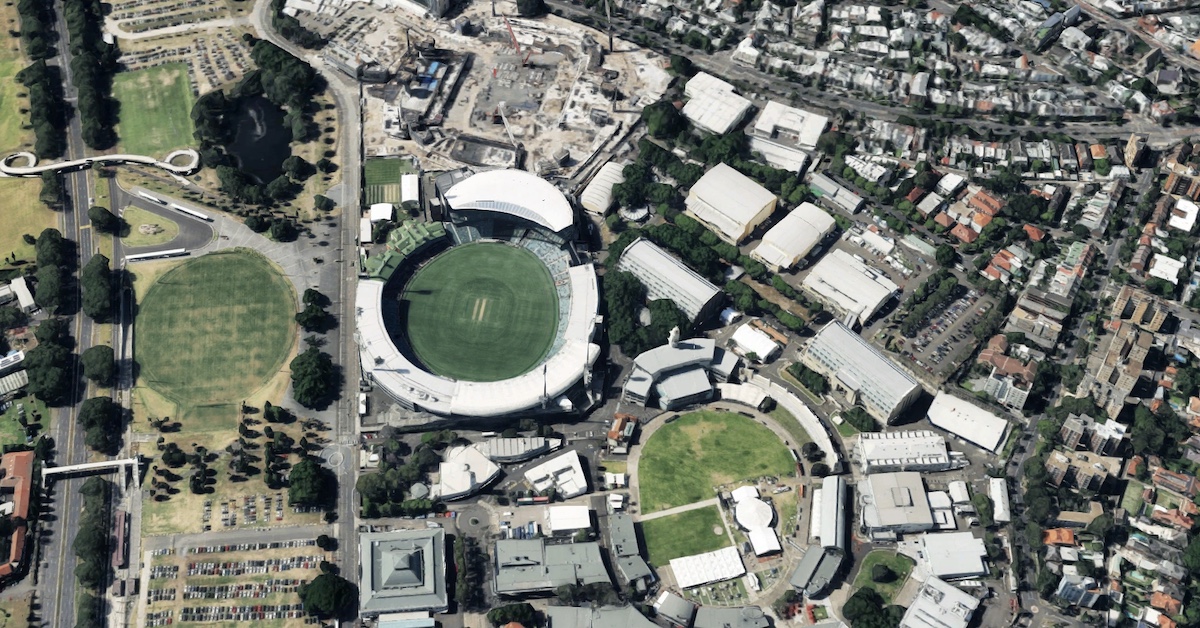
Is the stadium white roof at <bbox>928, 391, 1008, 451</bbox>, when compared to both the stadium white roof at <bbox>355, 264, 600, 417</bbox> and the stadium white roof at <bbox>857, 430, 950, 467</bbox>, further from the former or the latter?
the stadium white roof at <bbox>355, 264, 600, 417</bbox>

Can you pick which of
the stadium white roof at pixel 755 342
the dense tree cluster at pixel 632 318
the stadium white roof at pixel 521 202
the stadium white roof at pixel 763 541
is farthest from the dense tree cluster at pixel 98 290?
the stadium white roof at pixel 763 541

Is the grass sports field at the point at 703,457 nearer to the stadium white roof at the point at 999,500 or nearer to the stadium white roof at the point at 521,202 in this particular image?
the stadium white roof at the point at 999,500

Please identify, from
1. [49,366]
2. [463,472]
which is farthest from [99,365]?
[463,472]

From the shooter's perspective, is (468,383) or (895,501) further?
(468,383)

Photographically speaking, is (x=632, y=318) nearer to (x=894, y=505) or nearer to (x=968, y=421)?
(x=894, y=505)

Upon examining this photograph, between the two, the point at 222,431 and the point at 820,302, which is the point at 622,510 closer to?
the point at 820,302

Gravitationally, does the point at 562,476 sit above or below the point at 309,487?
below

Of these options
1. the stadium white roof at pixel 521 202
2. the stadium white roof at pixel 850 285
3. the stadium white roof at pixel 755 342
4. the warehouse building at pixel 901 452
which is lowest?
the warehouse building at pixel 901 452
